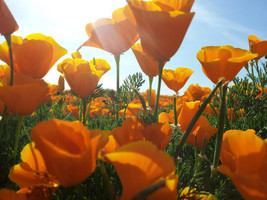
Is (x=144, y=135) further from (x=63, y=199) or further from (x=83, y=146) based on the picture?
(x=63, y=199)

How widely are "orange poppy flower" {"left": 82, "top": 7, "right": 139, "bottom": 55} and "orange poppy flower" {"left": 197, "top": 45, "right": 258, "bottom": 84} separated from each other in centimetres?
24

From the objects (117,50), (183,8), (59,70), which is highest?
(183,8)

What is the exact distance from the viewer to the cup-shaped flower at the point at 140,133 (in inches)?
22.6

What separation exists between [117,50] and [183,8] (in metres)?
0.37

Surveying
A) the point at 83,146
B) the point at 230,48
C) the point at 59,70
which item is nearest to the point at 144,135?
the point at 83,146

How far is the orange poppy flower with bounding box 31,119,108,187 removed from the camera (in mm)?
409

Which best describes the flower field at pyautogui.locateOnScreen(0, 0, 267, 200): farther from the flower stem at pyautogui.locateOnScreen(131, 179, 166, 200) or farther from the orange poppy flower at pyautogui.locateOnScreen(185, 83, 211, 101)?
the orange poppy flower at pyautogui.locateOnScreen(185, 83, 211, 101)

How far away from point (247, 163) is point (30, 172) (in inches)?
18.3

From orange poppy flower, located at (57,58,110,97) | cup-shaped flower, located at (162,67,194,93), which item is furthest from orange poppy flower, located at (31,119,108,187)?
cup-shaped flower, located at (162,67,194,93)

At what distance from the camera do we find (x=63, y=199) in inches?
26.0

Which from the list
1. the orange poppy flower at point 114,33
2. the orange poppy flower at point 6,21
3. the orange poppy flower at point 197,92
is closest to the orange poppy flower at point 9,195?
the orange poppy flower at point 6,21

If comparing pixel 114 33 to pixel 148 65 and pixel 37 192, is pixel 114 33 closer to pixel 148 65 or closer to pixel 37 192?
pixel 148 65

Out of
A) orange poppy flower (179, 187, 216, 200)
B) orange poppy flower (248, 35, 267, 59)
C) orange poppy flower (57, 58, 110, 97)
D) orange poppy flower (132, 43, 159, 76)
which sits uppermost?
orange poppy flower (248, 35, 267, 59)

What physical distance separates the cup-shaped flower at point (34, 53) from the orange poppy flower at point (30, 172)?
314 millimetres
